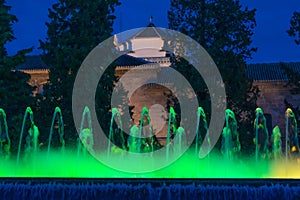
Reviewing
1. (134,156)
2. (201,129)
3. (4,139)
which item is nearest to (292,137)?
(201,129)

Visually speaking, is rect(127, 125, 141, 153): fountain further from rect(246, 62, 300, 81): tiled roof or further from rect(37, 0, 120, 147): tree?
rect(246, 62, 300, 81): tiled roof

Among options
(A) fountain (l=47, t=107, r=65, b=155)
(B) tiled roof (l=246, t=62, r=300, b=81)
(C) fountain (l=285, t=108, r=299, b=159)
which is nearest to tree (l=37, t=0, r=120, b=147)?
(A) fountain (l=47, t=107, r=65, b=155)

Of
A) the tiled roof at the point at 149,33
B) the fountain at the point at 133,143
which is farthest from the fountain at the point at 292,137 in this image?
the tiled roof at the point at 149,33

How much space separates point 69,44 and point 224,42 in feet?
18.7

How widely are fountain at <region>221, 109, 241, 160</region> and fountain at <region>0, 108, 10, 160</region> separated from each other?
278 inches

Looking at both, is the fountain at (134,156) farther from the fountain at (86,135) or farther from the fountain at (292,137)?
the fountain at (292,137)

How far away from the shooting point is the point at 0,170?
1036 cm

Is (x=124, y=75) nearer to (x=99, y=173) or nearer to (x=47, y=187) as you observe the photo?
(x=99, y=173)

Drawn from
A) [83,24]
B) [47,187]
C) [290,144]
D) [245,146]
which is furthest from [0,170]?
[290,144]

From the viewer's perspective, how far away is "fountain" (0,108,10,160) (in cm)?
→ 1353

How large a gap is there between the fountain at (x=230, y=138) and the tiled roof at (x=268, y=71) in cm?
778

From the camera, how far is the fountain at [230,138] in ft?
46.0

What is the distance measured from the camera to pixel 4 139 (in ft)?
45.4

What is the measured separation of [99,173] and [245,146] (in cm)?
594
